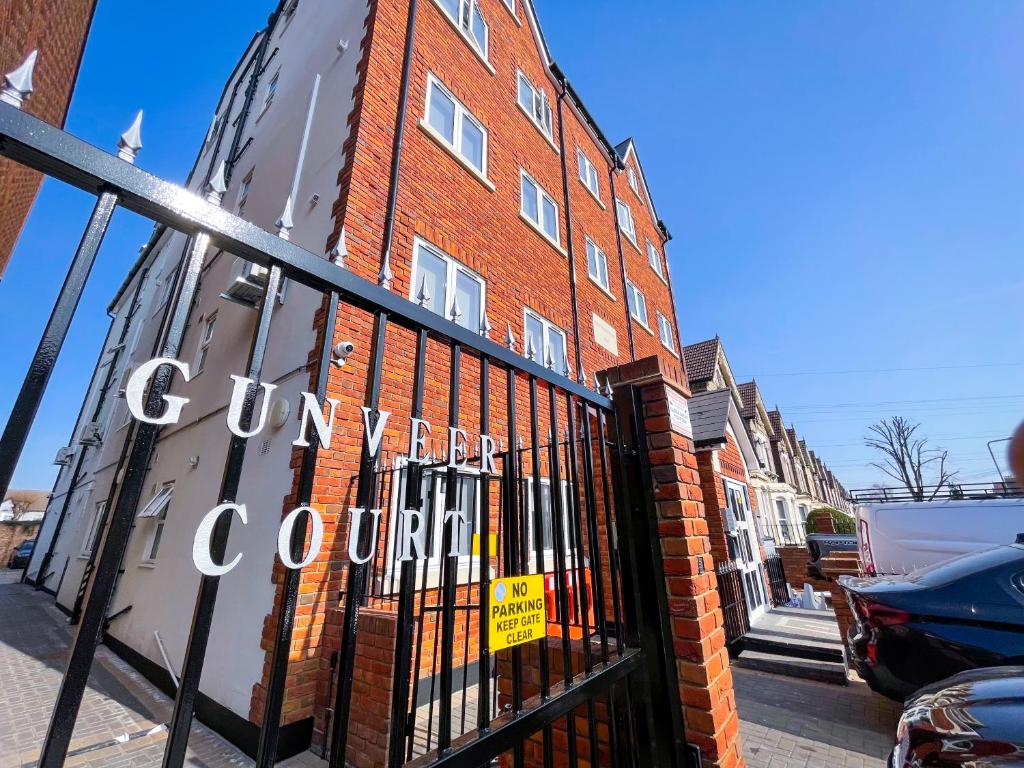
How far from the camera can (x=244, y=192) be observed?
8086 millimetres

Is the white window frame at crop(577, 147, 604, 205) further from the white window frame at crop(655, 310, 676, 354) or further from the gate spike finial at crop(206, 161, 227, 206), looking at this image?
the gate spike finial at crop(206, 161, 227, 206)

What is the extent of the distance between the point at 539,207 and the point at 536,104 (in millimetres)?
3026

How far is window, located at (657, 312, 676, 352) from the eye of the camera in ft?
43.1

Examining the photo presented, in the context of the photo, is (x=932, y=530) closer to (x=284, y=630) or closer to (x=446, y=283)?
(x=446, y=283)

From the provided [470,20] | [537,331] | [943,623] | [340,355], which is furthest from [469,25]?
[943,623]

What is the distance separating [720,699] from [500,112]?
8.80 meters

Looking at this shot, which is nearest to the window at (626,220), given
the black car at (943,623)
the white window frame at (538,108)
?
the white window frame at (538,108)

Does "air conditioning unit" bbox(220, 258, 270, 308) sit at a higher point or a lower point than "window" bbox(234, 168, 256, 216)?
lower

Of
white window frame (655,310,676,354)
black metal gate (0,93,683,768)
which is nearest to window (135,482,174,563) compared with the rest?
black metal gate (0,93,683,768)

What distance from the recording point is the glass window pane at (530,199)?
811 centimetres

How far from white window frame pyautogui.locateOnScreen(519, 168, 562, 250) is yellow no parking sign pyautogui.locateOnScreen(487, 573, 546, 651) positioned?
691cm

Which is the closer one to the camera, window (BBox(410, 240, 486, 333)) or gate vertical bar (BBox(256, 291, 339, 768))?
gate vertical bar (BBox(256, 291, 339, 768))

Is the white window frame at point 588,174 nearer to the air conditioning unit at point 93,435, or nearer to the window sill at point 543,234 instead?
the window sill at point 543,234

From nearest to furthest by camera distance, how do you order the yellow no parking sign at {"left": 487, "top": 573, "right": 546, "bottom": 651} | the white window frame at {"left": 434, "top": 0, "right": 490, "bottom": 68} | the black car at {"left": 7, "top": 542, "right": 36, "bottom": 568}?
the yellow no parking sign at {"left": 487, "top": 573, "right": 546, "bottom": 651}, the white window frame at {"left": 434, "top": 0, "right": 490, "bottom": 68}, the black car at {"left": 7, "top": 542, "right": 36, "bottom": 568}
